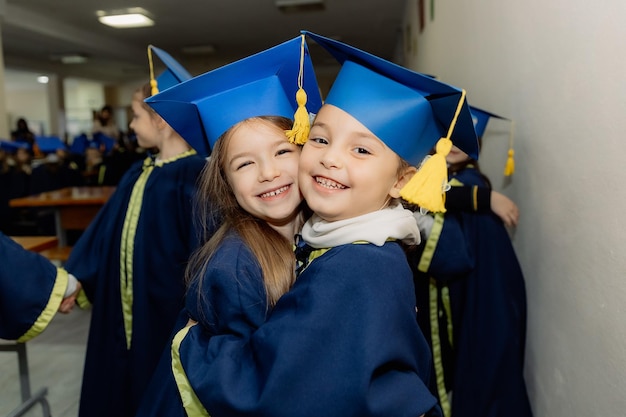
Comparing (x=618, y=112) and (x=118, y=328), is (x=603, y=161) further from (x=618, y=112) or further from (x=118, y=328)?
(x=118, y=328)

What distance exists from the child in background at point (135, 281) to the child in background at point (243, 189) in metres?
0.64

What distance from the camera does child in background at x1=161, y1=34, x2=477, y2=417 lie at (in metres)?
0.81

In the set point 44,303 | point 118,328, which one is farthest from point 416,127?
point 118,328

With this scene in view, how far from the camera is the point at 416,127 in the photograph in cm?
101

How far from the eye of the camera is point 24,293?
1548mm

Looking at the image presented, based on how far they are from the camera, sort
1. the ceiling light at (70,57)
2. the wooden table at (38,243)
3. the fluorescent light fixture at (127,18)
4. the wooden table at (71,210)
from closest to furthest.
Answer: the wooden table at (38,243) → the wooden table at (71,210) → the fluorescent light fixture at (127,18) → the ceiling light at (70,57)

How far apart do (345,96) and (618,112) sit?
52cm

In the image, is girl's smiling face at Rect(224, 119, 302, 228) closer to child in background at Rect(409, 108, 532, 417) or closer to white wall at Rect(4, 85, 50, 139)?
child in background at Rect(409, 108, 532, 417)

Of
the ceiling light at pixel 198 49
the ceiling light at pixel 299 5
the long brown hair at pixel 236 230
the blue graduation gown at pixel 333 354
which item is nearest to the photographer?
the blue graduation gown at pixel 333 354

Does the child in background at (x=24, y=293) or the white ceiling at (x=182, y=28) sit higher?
the white ceiling at (x=182, y=28)

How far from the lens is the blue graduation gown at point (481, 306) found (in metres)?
1.68

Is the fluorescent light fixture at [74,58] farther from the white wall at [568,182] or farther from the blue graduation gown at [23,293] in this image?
Result: the white wall at [568,182]

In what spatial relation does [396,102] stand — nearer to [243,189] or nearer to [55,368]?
[243,189]

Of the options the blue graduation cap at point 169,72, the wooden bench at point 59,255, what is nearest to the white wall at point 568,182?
the blue graduation cap at point 169,72
